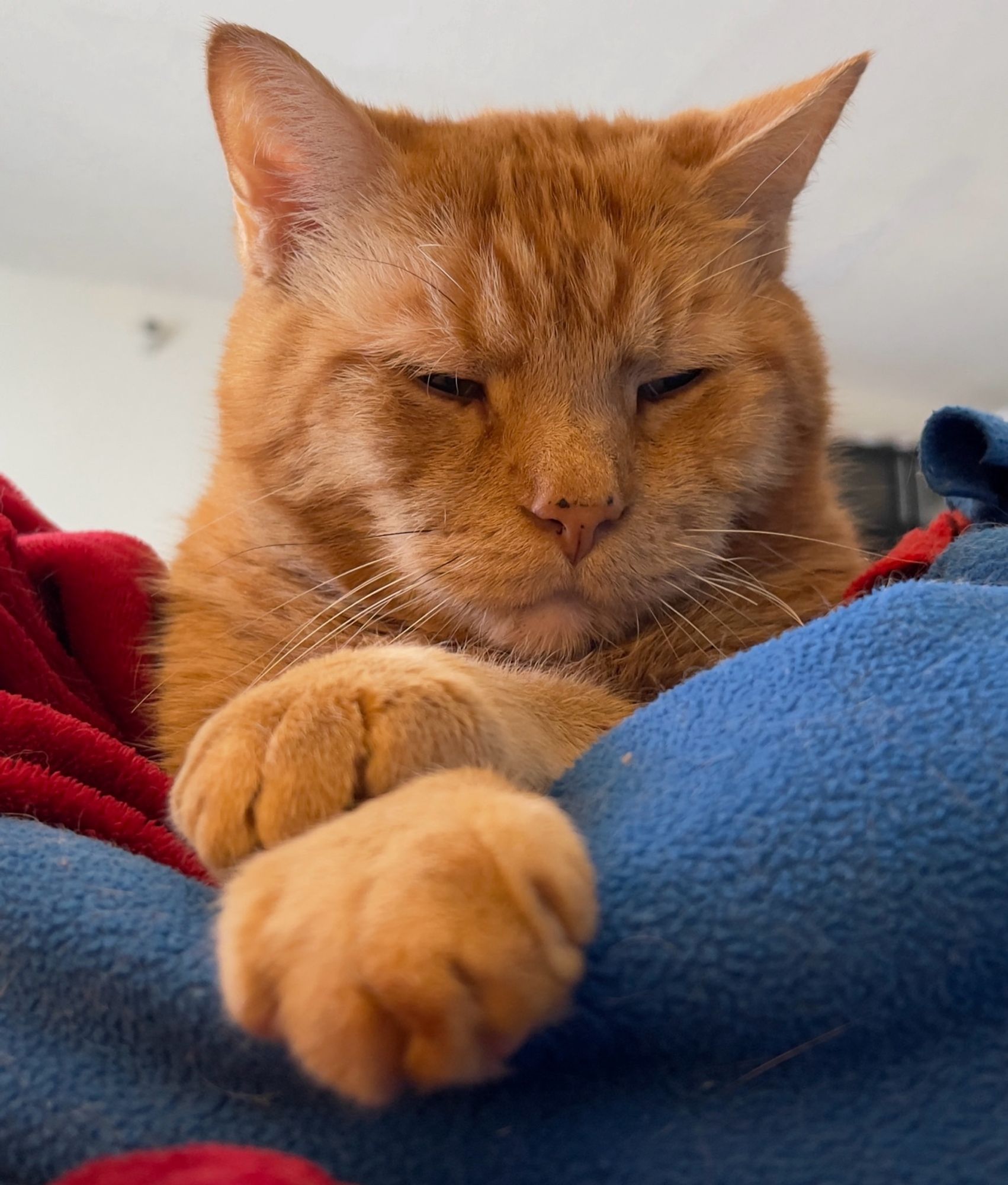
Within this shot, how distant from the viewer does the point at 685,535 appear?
958 mm

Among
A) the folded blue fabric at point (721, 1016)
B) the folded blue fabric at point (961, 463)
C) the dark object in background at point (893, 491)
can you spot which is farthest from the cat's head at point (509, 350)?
the dark object in background at point (893, 491)

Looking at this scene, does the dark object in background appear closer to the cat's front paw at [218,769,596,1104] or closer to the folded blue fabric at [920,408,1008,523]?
the folded blue fabric at [920,408,1008,523]

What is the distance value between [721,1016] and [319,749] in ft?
0.98

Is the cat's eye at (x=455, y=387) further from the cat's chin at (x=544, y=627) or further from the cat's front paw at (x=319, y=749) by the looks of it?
the cat's front paw at (x=319, y=749)

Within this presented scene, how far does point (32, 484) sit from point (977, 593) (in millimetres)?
3353

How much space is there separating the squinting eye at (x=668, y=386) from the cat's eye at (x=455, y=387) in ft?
0.61

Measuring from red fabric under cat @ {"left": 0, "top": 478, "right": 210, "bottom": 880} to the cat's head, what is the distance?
235 millimetres

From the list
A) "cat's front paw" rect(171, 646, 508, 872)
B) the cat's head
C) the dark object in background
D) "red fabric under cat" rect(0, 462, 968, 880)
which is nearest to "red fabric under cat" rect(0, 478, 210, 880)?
"red fabric under cat" rect(0, 462, 968, 880)

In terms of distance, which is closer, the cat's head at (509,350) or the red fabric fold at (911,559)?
the cat's head at (509,350)

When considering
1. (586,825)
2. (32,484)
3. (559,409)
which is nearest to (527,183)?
(559,409)

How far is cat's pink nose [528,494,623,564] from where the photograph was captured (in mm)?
872

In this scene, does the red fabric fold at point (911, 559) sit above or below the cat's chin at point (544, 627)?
above

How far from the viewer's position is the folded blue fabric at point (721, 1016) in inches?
18.9

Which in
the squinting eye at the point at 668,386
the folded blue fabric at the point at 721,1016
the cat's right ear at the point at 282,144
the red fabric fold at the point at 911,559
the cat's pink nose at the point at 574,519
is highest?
the cat's right ear at the point at 282,144
